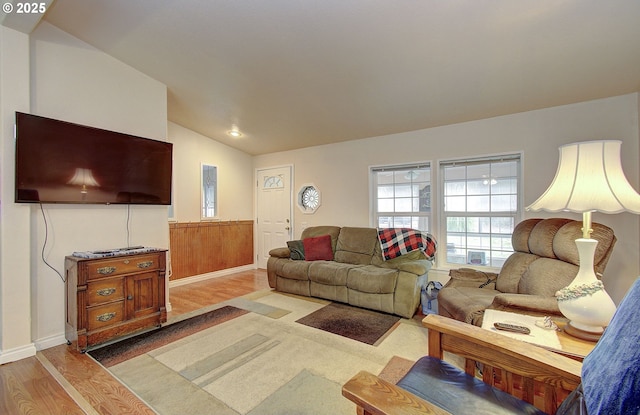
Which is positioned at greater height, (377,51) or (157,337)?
(377,51)

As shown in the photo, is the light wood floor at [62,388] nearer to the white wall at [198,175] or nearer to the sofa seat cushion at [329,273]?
the sofa seat cushion at [329,273]

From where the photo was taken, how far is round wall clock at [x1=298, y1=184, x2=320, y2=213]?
4981 mm

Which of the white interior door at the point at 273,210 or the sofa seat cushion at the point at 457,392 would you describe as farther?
the white interior door at the point at 273,210

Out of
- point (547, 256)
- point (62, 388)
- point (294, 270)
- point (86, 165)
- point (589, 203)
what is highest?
point (86, 165)

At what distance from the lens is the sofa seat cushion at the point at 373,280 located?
3.16m

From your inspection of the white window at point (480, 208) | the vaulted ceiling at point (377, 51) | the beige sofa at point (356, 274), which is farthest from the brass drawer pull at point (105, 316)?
the white window at point (480, 208)

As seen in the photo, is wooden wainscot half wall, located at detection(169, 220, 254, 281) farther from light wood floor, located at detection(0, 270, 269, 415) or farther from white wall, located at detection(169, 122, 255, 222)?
light wood floor, located at detection(0, 270, 269, 415)

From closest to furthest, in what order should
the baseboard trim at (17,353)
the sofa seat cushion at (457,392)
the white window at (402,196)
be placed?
the sofa seat cushion at (457,392), the baseboard trim at (17,353), the white window at (402,196)

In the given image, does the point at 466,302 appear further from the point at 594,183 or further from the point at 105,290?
the point at 105,290

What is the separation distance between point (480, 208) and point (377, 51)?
2297mm

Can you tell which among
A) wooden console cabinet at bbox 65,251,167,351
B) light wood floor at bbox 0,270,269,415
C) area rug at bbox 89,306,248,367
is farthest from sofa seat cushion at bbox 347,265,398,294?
light wood floor at bbox 0,270,269,415

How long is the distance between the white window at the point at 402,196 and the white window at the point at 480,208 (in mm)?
242

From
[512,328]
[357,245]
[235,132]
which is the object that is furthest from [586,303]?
[235,132]

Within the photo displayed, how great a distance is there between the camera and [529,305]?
178 cm
